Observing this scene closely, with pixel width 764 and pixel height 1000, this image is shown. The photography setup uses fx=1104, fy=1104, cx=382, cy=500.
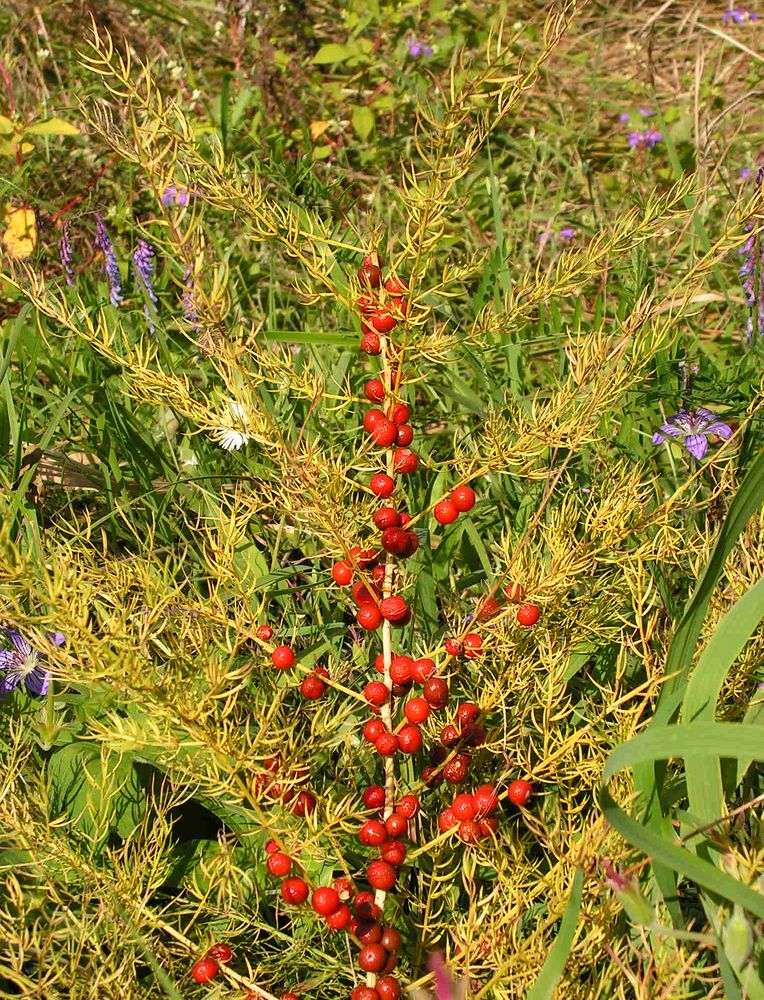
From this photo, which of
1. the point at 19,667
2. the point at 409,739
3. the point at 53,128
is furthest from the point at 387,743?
the point at 53,128

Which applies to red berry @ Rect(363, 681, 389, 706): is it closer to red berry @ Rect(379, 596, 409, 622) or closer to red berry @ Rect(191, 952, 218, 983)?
red berry @ Rect(379, 596, 409, 622)

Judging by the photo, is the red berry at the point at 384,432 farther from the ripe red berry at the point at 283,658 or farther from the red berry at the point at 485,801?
the red berry at the point at 485,801

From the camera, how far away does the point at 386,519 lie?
1.12m

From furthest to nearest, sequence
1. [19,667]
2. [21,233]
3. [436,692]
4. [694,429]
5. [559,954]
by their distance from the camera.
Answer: [21,233] < [694,429] < [19,667] < [436,692] < [559,954]

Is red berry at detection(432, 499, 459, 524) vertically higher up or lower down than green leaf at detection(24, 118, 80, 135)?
higher up

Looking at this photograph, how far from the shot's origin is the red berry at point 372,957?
1107 millimetres

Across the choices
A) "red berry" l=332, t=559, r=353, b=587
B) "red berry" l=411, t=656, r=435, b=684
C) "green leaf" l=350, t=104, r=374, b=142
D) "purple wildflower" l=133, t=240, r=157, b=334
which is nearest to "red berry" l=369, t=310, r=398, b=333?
"red berry" l=332, t=559, r=353, b=587

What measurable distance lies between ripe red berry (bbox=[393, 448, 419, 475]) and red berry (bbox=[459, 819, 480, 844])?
369 mm

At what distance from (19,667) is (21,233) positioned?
4.66 ft

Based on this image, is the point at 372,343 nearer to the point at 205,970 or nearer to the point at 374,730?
the point at 374,730

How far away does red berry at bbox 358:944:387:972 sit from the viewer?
1.11 m

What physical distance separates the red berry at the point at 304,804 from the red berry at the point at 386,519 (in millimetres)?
288

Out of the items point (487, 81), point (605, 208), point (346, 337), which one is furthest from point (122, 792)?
point (605, 208)

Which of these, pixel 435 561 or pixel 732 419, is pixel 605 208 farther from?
pixel 435 561
